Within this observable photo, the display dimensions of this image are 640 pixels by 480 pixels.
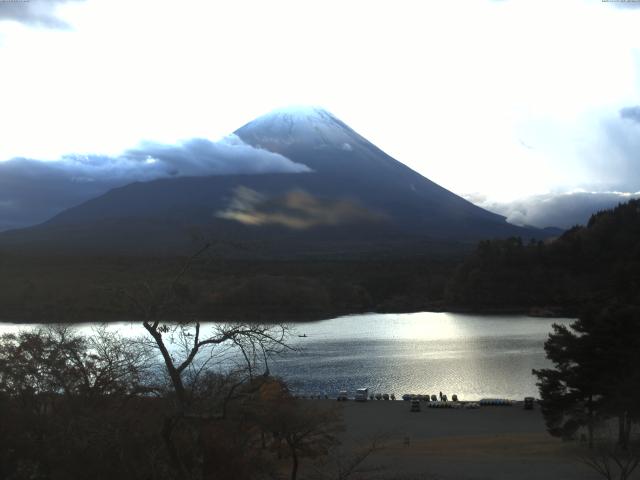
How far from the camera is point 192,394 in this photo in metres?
5.43

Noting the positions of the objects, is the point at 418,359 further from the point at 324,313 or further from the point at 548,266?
the point at 548,266

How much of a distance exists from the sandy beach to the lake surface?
239 cm

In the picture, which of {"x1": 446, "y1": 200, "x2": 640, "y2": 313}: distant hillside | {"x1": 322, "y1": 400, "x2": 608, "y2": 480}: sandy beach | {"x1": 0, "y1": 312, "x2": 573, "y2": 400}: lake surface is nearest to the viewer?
{"x1": 322, "y1": 400, "x2": 608, "y2": 480}: sandy beach

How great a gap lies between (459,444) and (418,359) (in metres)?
12.8

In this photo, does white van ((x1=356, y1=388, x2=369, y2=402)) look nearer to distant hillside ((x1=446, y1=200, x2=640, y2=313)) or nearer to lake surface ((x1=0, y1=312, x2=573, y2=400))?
lake surface ((x1=0, y1=312, x2=573, y2=400))

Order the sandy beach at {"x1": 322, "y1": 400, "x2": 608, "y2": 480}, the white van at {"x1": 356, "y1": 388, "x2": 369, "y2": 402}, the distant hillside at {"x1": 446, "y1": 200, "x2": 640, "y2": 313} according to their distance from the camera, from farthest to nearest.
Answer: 1. the distant hillside at {"x1": 446, "y1": 200, "x2": 640, "y2": 313}
2. the white van at {"x1": 356, "y1": 388, "x2": 369, "y2": 402}
3. the sandy beach at {"x1": 322, "y1": 400, "x2": 608, "y2": 480}

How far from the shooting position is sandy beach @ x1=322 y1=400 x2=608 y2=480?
1017cm

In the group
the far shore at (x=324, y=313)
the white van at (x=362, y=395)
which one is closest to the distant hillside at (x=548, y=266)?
the far shore at (x=324, y=313)

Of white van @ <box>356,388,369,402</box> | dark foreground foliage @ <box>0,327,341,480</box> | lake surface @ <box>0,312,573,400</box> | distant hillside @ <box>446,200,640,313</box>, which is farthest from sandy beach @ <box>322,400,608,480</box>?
distant hillside @ <box>446,200,640,313</box>

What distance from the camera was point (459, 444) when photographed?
514 inches

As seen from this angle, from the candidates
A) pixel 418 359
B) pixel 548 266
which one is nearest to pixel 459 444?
pixel 418 359

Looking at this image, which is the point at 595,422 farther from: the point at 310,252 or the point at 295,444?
the point at 310,252

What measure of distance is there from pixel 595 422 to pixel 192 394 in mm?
7600

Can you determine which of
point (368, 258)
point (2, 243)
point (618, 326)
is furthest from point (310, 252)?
point (618, 326)
